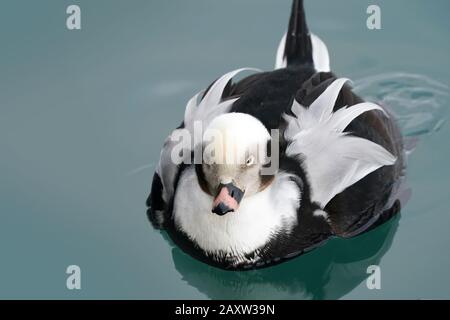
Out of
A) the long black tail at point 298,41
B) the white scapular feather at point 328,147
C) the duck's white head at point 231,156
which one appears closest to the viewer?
the duck's white head at point 231,156

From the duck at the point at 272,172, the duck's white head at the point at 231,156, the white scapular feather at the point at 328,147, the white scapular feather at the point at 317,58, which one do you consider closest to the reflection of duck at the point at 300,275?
the duck at the point at 272,172

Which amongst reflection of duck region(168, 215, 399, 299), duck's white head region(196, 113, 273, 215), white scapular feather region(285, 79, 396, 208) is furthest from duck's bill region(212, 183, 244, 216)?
reflection of duck region(168, 215, 399, 299)

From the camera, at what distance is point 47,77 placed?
5879mm

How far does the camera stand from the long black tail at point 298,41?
5.11 meters

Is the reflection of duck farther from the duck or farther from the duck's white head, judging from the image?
the duck's white head

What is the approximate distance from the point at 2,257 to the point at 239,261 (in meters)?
1.00

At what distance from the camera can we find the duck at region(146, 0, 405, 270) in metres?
4.24

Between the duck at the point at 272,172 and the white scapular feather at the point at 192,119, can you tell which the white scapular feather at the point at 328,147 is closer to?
the duck at the point at 272,172

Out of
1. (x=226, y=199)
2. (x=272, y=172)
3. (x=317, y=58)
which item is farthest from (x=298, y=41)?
(x=226, y=199)

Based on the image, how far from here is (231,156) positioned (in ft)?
13.6

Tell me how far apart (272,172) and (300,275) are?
Answer: 0.48 meters

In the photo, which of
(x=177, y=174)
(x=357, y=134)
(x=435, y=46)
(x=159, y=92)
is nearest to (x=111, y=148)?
(x=159, y=92)

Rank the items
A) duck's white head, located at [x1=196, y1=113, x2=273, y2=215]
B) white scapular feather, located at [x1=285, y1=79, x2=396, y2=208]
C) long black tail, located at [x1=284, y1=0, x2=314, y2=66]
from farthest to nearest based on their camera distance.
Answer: long black tail, located at [x1=284, y1=0, x2=314, y2=66] < white scapular feather, located at [x1=285, y1=79, x2=396, y2=208] < duck's white head, located at [x1=196, y1=113, x2=273, y2=215]

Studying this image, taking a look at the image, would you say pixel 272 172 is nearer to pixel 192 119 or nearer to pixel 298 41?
pixel 192 119
